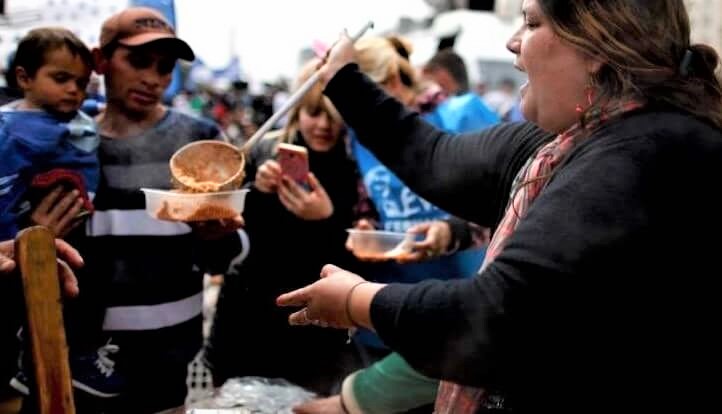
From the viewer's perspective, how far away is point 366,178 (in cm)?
280

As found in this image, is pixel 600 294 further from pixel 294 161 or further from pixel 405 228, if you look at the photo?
pixel 405 228

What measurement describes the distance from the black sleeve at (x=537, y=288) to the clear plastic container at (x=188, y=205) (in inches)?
33.4

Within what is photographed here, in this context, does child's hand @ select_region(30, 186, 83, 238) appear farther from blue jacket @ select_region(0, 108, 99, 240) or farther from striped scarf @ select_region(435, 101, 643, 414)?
striped scarf @ select_region(435, 101, 643, 414)

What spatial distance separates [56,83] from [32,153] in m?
0.22

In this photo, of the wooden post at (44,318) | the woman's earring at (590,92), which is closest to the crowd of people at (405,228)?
the woman's earring at (590,92)

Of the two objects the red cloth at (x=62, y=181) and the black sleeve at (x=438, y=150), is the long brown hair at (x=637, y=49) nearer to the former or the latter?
the black sleeve at (x=438, y=150)

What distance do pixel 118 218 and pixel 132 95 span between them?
1.08ft

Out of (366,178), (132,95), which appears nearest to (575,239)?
(132,95)

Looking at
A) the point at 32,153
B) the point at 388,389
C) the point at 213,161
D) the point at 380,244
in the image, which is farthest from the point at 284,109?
the point at 388,389

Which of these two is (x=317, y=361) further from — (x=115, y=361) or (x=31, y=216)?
(x=31, y=216)

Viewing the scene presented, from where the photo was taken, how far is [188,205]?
196 cm

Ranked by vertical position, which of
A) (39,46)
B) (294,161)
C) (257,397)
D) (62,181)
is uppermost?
(39,46)

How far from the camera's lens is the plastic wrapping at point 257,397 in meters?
1.95

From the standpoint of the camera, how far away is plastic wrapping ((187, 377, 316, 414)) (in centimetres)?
195
